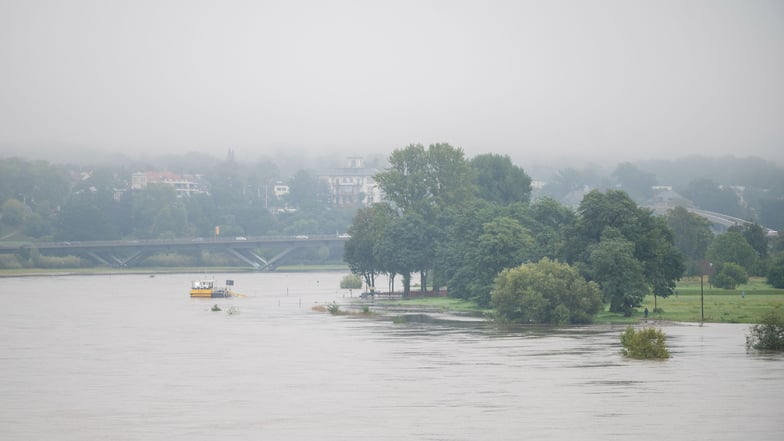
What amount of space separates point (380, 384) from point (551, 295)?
41807mm

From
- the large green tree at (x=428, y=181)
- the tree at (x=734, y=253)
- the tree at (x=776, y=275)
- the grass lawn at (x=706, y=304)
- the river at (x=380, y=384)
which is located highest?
the large green tree at (x=428, y=181)

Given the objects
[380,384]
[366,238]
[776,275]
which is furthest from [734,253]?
[380,384]

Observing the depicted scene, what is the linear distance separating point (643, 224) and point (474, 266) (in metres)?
25.7

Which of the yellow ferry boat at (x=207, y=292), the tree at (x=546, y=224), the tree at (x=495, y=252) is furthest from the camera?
the yellow ferry boat at (x=207, y=292)

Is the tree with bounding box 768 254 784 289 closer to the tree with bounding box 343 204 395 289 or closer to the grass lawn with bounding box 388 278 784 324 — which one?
the grass lawn with bounding box 388 278 784 324

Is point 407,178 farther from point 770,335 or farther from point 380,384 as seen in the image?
point 380,384

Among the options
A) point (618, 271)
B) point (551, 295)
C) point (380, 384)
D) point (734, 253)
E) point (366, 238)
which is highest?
point (366, 238)

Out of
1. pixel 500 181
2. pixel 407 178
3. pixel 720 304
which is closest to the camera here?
pixel 720 304

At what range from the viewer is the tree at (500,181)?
595 feet

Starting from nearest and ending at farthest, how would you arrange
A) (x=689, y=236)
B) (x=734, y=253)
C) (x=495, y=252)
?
(x=495, y=252)
(x=734, y=253)
(x=689, y=236)

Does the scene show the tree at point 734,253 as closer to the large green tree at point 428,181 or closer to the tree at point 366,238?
the large green tree at point 428,181

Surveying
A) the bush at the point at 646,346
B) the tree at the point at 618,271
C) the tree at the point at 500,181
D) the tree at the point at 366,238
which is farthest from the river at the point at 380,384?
the tree at the point at 500,181

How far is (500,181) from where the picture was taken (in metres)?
183

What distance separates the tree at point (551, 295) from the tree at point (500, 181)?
6669 cm
